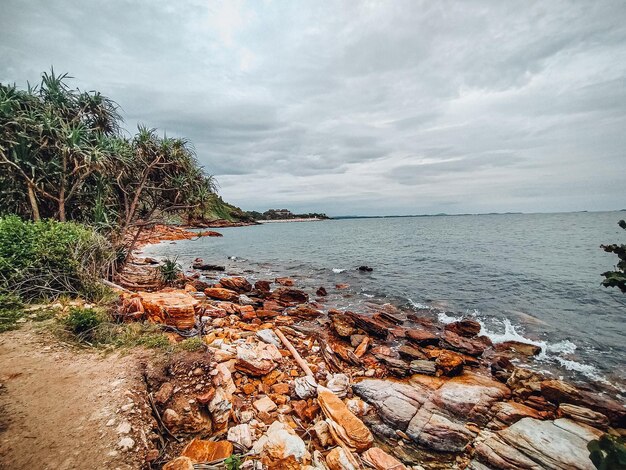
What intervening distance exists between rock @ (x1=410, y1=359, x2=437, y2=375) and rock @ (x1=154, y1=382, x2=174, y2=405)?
249 inches

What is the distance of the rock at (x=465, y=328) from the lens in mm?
10766

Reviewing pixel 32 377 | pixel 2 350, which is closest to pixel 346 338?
pixel 32 377

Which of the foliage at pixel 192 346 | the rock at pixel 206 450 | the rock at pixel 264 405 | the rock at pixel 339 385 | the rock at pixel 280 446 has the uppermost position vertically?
the foliage at pixel 192 346

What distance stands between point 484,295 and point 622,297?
7.54m

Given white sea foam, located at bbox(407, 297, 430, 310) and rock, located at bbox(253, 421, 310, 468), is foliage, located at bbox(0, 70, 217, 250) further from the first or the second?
white sea foam, located at bbox(407, 297, 430, 310)

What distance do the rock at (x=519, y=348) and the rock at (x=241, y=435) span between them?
383 inches

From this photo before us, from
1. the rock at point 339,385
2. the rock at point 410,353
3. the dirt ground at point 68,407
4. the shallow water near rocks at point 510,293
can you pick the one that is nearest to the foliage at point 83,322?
the dirt ground at point 68,407

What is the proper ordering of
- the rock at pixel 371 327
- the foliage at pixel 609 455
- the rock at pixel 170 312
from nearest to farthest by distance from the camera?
the foliage at pixel 609 455 → the rock at pixel 170 312 → the rock at pixel 371 327

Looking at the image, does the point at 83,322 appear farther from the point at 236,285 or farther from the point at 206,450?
the point at 236,285

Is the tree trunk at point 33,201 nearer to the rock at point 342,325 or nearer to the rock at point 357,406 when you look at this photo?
the rock at point 342,325

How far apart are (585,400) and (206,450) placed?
825cm

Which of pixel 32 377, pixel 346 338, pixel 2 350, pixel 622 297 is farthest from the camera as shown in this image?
pixel 622 297

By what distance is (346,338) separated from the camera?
9516mm

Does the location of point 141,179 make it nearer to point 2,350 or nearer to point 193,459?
point 2,350
